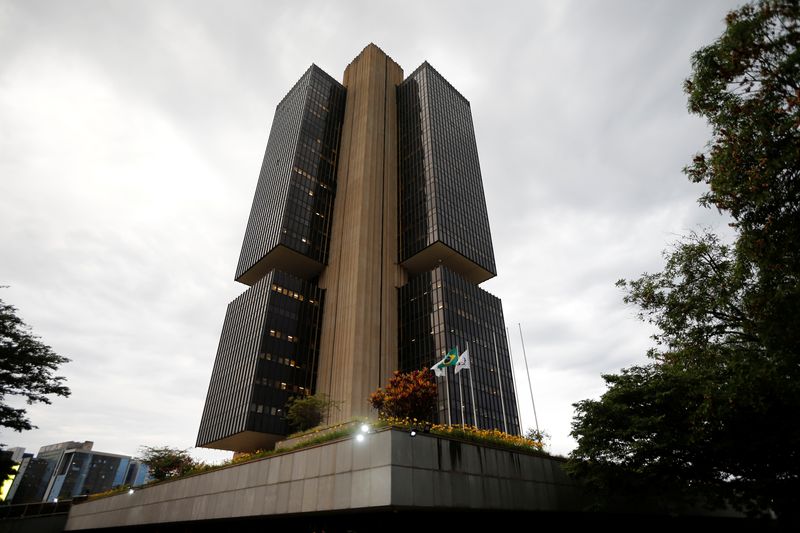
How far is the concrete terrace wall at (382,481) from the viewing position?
17652 millimetres

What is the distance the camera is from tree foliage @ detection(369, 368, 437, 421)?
24875 millimetres

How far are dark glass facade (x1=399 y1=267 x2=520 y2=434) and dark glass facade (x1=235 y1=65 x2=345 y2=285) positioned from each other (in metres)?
23.1

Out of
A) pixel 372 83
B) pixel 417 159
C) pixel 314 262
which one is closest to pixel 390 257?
pixel 314 262

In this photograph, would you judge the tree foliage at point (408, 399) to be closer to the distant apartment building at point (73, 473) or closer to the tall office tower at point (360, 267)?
the tall office tower at point (360, 267)

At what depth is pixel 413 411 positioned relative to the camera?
2484 centimetres

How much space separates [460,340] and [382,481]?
67.5 m

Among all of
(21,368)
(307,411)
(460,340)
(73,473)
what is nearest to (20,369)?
(21,368)

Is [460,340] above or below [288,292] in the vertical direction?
below

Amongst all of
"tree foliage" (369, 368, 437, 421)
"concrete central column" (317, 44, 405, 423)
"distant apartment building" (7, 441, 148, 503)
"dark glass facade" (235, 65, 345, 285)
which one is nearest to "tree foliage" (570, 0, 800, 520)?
"tree foliage" (369, 368, 437, 421)

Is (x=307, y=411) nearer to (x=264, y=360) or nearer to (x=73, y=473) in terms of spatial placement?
(x=264, y=360)

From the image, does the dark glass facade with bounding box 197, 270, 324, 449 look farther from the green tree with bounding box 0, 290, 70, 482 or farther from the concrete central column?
the green tree with bounding box 0, 290, 70, 482

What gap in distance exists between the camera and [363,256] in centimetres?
8338

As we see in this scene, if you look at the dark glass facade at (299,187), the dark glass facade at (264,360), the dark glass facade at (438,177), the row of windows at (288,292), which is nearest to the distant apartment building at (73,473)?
the dark glass facade at (264,360)

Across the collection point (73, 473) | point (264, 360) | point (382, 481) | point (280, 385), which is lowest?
point (382, 481)
